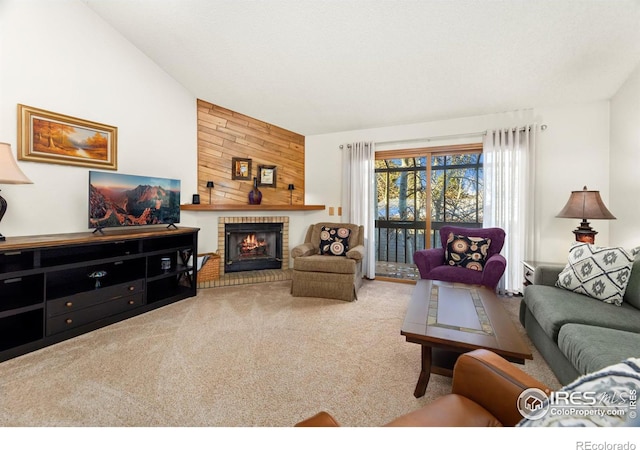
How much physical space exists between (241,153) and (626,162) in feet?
14.9

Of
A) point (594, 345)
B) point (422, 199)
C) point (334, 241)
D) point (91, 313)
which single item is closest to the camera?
point (594, 345)

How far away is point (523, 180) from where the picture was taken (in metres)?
3.32

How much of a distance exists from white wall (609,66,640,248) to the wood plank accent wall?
3.93 meters

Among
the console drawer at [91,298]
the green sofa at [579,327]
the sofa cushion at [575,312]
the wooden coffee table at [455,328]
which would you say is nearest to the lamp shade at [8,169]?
the console drawer at [91,298]

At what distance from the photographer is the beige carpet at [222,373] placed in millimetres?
1384

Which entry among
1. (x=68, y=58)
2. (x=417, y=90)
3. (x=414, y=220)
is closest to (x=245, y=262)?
(x=414, y=220)

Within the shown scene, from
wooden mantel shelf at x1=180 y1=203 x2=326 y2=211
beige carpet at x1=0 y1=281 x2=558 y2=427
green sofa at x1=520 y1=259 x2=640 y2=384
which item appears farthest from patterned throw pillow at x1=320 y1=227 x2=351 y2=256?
green sofa at x1=520 y1=259 x2=640 y2=384

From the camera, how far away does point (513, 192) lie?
133 inches

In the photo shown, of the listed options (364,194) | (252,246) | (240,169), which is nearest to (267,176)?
(240,169)

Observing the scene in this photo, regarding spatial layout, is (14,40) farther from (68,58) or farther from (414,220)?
(414,220)

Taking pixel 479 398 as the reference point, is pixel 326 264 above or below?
above

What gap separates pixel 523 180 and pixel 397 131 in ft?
5.78

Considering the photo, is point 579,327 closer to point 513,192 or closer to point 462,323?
point 462,323

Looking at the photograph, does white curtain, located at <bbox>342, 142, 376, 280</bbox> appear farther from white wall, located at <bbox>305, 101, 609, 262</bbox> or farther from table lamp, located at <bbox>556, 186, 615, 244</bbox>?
table lamp, located at <bbox>556, 186, 615, 244</bbox>
